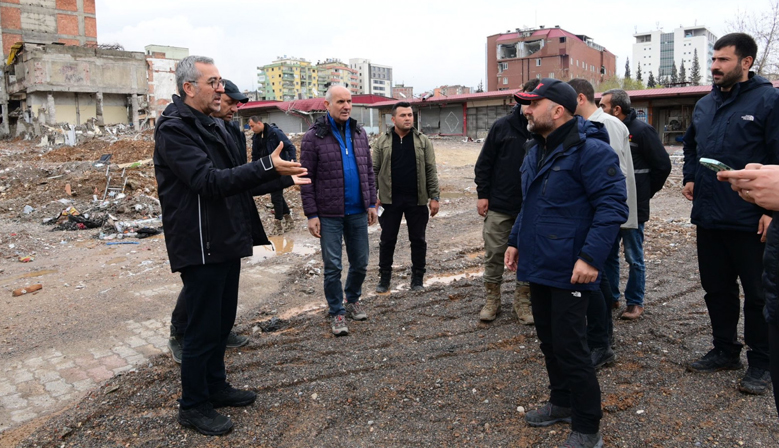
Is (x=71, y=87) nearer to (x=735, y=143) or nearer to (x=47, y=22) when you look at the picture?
(x=47, y=22)

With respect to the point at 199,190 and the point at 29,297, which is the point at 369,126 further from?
the point at 199,190

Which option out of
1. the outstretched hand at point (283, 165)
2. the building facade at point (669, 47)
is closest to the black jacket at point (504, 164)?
the outstretched hand at point (283, 165)

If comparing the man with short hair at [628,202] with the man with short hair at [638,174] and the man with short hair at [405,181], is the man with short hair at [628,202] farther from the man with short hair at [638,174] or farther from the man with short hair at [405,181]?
the man with short hair at [405,181]

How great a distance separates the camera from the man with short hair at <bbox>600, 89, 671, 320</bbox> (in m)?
4.81

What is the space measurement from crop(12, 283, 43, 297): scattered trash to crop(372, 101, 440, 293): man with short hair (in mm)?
4482

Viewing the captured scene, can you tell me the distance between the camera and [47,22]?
169 ft

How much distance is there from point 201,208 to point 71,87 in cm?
4876

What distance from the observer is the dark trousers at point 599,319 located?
371 cm

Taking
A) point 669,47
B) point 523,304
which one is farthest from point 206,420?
point 669,47

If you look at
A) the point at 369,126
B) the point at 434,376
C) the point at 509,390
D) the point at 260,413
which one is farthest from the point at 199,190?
the point at 369,126

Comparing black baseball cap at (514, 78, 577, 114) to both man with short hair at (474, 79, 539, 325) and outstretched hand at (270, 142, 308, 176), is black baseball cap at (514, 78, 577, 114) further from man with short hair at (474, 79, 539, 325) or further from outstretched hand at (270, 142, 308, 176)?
man with short hair at (474, 79, 539, 325)

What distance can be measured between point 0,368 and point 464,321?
4.06m

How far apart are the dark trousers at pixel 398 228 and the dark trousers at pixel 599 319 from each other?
2604mm

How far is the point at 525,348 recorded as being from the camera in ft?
14.1
